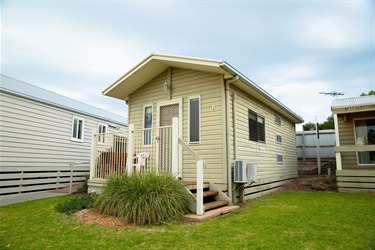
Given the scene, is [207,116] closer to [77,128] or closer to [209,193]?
[209,193]

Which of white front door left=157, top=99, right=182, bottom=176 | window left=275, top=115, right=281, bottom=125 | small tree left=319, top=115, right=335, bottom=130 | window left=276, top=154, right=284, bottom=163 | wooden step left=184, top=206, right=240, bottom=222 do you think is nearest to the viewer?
wooden step left=184, top=206, right=240, bottom=222

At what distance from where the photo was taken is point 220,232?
4070 mm

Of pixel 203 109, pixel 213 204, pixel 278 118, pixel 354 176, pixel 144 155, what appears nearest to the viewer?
pixel 213 204

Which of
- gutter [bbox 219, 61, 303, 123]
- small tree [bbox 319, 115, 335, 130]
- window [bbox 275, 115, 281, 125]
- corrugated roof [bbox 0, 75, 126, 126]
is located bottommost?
window [bbox 275, 115, 281, 125]

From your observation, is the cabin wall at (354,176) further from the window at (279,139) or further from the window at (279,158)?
the window at (279,139)

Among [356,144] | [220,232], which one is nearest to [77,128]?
[220,232]

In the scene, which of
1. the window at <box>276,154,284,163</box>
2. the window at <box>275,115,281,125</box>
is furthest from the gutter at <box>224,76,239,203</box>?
the window at <box>275,115,281,125</box>

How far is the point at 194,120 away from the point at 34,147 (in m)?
7.20

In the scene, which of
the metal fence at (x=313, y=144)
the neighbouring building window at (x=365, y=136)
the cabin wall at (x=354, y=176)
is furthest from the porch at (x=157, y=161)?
the metal fence at (x=313, y=144)

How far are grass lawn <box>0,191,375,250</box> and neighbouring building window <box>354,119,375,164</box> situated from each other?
4.90m

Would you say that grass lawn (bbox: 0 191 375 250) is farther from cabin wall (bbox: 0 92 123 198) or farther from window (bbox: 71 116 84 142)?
window (bbox: 71 116 84 142)

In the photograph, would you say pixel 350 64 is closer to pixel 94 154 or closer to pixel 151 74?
pixel 151 74

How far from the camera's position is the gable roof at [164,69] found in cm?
638

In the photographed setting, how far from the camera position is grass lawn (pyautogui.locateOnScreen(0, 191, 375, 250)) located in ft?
11.7
